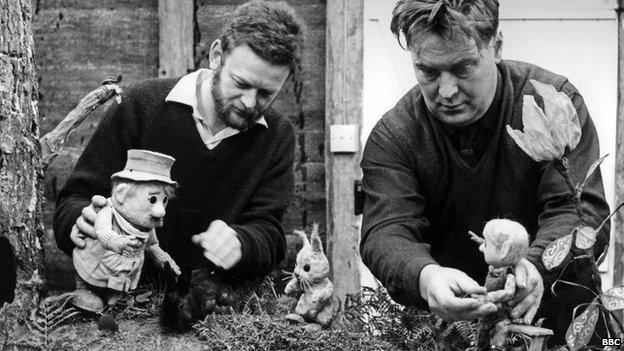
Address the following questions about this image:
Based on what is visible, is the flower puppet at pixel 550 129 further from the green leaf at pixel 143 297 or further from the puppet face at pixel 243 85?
the green leaf at pixel 143 297

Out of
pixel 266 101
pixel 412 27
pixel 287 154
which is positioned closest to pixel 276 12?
pixel 266 101

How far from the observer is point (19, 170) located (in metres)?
2.82

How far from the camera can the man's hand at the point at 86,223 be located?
2934 mm

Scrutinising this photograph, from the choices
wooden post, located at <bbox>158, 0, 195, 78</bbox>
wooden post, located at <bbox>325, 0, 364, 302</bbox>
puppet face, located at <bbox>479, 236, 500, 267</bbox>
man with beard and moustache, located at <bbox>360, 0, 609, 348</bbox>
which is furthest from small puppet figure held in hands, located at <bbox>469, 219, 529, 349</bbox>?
wooden post, located at <bbox>158, 0, 195, 78</bbox>

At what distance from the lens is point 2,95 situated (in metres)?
2.80

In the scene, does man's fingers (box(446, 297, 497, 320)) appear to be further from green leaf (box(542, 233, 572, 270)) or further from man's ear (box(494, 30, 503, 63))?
man's ear (box(494, 30, 503, 63))

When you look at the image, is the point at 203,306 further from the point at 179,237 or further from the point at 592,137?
the point at 592,137

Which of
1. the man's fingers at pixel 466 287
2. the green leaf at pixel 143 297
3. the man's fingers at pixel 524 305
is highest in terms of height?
the man's fingers at pixel 466 287

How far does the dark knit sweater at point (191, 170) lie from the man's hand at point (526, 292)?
3.78 feet

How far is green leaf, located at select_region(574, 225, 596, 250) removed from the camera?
2014 millimetres

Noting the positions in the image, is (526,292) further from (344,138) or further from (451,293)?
(344,138)

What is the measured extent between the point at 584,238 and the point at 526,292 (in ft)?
1.19

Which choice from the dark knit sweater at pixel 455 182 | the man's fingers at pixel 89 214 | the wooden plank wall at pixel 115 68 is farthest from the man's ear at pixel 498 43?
the wooden plank wall at pixel 115 68

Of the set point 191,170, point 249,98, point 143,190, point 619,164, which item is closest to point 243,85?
point 249,98
